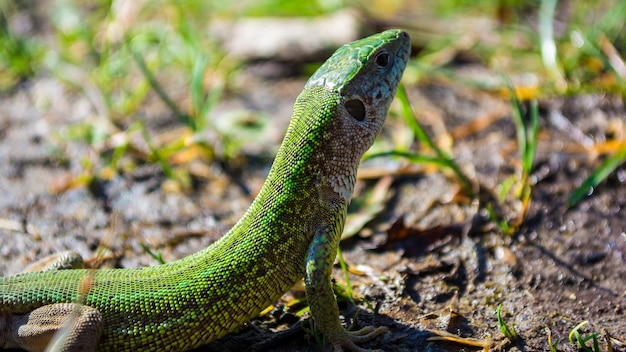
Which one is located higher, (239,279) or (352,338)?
(239,279)

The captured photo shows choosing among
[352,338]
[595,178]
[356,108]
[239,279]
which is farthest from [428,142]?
[239,279]

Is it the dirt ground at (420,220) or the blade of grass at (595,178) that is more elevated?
the blade of grass at (595,178)

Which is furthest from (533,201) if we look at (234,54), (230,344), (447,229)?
→ (234,54)

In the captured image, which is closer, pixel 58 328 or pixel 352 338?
pixel 58 328

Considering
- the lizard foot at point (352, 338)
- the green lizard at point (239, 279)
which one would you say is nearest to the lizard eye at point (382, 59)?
the green lizard at point (239, 279)

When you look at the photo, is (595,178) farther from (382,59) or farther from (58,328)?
(58,328)

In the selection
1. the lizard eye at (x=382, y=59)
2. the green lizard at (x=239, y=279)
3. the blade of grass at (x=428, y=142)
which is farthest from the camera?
the blade of grass at (x=428, y=142)

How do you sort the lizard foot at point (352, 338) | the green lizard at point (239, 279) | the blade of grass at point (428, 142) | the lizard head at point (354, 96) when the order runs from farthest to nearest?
1. the blade of grass at point (428, 142)
2. the lizard head at point (354, 96)
3. the lizard foot at point (352, 338)
4. the green lizard at point (239, 279)

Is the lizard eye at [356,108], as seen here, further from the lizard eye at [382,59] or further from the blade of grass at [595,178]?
the blade of grass at [595,178]
